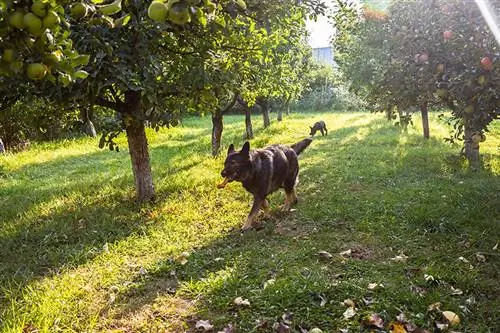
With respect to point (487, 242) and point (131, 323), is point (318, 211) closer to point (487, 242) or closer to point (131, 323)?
point (487, 242)

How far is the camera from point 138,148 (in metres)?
8.44

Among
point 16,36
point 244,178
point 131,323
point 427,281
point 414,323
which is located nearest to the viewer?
point 16,36

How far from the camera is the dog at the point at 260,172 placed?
671cm

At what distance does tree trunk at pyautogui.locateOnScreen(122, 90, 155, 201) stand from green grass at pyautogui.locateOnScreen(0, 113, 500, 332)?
0.40 metres

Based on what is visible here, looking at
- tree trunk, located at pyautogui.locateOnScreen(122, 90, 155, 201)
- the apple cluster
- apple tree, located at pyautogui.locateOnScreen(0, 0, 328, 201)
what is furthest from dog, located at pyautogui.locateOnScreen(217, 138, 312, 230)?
the apple cluster

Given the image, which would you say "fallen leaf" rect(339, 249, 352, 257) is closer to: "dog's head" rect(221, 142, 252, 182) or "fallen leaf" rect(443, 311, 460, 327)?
"fallen leaf" rect(443, 311, 460, 327)

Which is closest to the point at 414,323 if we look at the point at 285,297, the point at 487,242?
the point at 285,297

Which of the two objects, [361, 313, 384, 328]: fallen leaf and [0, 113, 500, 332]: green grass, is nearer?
[361, 313, 384, 328]: fallen leaf

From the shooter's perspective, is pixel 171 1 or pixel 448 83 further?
pixel 448 83

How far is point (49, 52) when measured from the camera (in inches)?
59.6

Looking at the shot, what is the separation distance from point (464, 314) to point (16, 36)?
174 inches

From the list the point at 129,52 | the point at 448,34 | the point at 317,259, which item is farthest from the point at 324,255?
the point at 129,52

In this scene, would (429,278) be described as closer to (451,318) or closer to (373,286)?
(373,286)

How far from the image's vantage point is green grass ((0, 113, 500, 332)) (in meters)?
4.46
